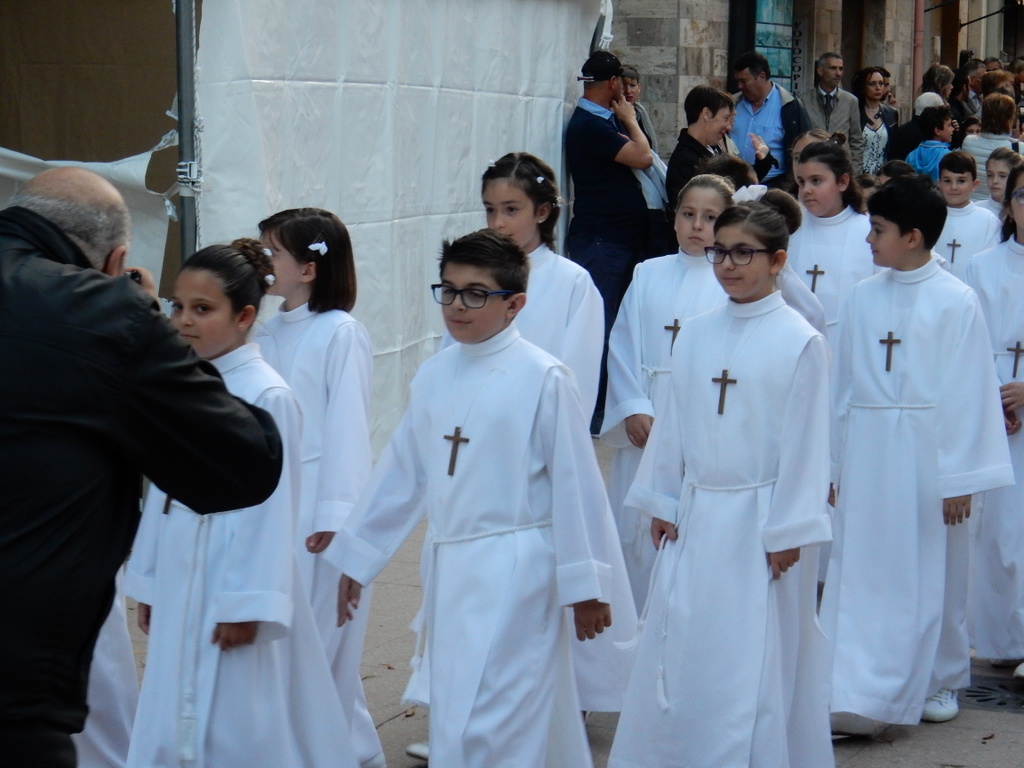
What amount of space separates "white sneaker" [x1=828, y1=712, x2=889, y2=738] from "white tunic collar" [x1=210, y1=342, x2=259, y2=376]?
2567mm

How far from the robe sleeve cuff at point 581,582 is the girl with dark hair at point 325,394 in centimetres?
95

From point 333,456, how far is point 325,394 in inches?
9.2

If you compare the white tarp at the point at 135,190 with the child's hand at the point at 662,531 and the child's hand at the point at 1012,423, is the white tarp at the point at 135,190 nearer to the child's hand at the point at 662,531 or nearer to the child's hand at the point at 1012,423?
the child's hand at the point at 662,531

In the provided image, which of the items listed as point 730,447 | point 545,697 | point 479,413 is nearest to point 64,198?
point 479,413

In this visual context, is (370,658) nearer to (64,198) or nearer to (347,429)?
(347,429)

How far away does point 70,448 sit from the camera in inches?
109

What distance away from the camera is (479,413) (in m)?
4.44

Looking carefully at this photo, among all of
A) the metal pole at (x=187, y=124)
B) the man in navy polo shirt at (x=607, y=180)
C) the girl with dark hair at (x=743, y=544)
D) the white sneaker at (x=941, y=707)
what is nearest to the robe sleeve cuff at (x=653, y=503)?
the girl with dark hair at (x=743, y=544)

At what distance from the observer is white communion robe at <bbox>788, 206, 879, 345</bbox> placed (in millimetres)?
7770

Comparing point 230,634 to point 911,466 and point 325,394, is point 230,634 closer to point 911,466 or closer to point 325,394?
point 325,394

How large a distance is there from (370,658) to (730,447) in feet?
6.78

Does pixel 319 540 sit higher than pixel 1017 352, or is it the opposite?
pixel 1017 352

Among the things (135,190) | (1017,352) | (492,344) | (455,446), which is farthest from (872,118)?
(455,446)

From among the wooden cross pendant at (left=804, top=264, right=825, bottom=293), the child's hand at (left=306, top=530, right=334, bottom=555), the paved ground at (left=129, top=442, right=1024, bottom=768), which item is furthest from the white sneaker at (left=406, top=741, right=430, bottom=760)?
the wooden cross pendant at (left=804, top=264, right=825, bottom=293)
